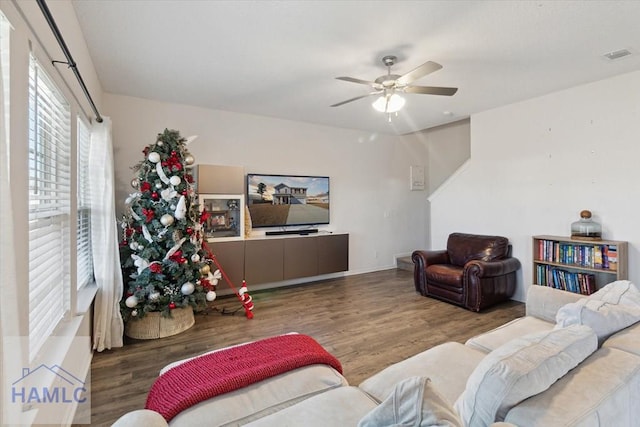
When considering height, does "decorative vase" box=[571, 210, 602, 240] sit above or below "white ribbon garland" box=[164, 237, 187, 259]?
above

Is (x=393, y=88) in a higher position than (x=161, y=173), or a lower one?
higher

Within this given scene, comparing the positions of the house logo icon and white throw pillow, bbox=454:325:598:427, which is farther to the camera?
the house logo icon

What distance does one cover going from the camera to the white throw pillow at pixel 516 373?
1.01m

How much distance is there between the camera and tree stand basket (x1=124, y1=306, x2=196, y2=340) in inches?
123

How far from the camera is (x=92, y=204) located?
2.79 metres

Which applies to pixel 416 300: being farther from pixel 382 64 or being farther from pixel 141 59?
pixel 141 59

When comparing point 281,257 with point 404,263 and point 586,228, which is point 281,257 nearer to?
point 404,263

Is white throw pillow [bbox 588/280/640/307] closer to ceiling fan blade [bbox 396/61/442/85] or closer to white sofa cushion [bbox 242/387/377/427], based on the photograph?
white sofa cushion [bbox 242/387/377/427]

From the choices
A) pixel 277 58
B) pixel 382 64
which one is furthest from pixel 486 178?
pixel 277 58

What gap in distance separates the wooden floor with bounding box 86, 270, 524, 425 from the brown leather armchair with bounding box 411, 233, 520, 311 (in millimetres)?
151

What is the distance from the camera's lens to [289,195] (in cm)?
505

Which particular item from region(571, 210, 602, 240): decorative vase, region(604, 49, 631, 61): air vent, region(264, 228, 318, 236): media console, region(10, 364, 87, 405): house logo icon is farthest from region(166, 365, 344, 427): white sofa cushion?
region(604, 49, 631, 61): air vent

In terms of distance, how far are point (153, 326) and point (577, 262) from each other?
4.66 metres

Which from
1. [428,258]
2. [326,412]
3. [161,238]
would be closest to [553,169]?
[428,258]
